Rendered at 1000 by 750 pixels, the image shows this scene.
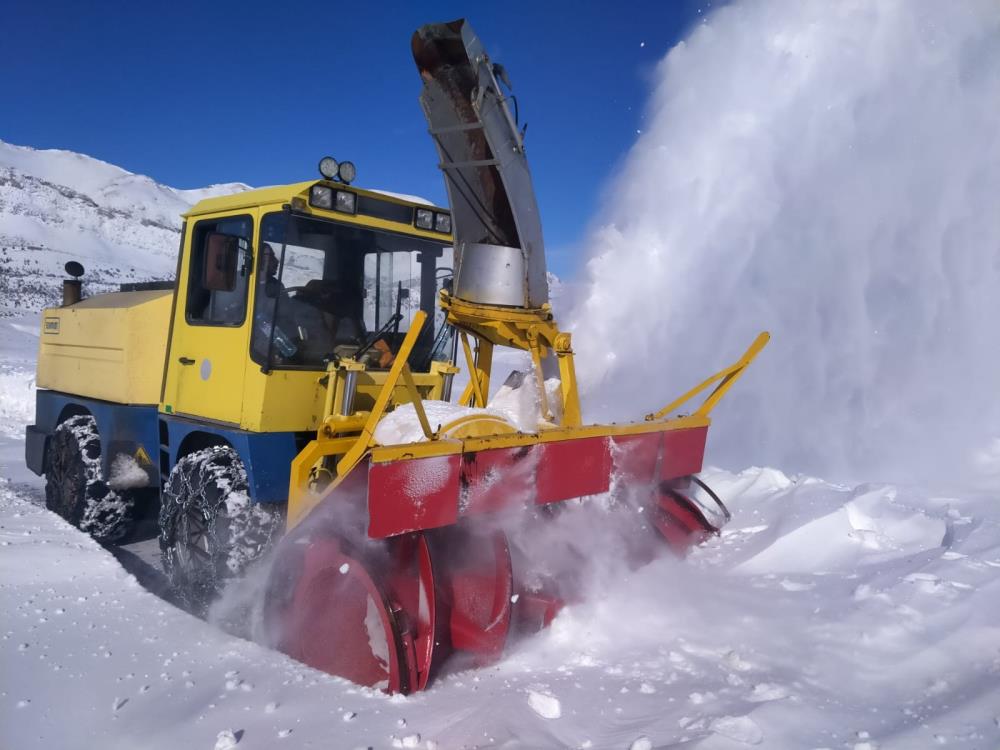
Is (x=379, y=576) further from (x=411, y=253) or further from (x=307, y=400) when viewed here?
(x=411, y=253)

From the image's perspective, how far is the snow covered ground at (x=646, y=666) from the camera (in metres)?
2.55

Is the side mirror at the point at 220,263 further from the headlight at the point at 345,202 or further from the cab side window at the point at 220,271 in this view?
the headlight at the point at 345,202

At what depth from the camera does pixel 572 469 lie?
11.7 feet

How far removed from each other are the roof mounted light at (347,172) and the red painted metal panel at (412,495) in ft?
6.79

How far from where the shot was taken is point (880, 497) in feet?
15.9

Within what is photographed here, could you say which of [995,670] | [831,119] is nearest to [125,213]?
[831,119]

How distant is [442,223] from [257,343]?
1.53m

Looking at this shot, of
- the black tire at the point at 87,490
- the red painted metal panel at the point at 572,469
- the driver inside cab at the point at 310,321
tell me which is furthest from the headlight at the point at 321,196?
the black tire at the point at 87,490

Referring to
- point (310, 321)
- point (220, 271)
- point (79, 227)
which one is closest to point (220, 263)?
point (220, 271)

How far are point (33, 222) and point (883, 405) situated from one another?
202 ft

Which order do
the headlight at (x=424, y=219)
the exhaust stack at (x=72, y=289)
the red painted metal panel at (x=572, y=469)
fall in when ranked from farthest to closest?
the exhaust stack at (x=72, y=289) < the headlight at (x=424, y=219) < the red painted metal panel at (x=572, y=469)

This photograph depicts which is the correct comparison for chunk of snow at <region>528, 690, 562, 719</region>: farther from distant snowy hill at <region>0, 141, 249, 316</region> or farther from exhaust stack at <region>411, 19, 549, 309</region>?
distant snowy hill at <region>0, 141, 249, 316</region>

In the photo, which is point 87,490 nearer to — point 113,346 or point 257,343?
point 113,346

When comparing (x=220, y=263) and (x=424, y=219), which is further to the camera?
(x=424, y=219)
